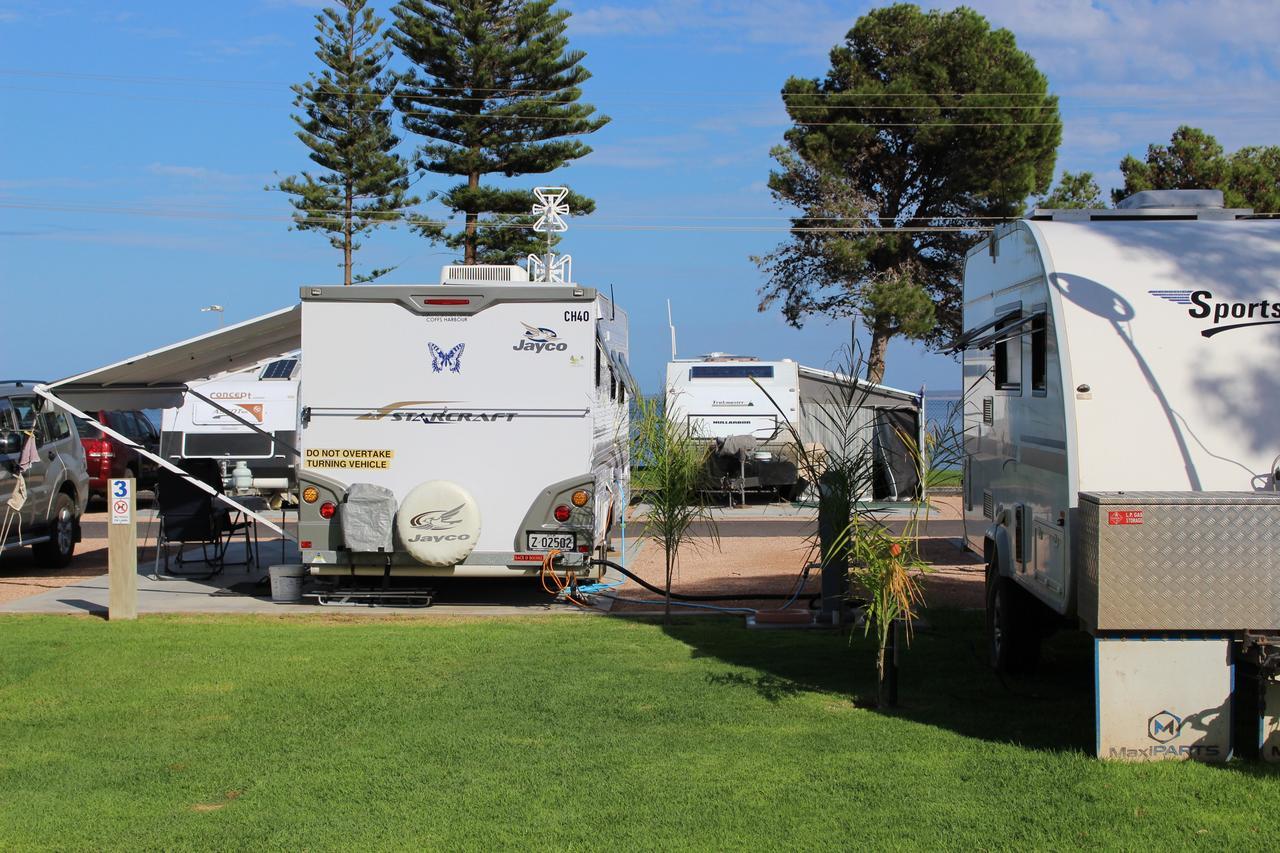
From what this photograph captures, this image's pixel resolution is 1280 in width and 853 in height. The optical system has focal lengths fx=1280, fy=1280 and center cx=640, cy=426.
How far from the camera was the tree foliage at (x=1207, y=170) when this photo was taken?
103 ft

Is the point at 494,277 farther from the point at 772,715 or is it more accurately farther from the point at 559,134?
the point at 559,134

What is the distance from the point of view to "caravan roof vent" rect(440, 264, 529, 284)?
37.8 feet

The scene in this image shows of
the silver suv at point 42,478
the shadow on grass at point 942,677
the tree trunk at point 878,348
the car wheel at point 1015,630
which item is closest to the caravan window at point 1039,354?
the car wheel at point 1015,630

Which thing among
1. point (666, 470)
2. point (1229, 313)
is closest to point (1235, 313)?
point (1229, 313)

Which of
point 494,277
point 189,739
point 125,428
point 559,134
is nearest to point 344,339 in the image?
point 494,277

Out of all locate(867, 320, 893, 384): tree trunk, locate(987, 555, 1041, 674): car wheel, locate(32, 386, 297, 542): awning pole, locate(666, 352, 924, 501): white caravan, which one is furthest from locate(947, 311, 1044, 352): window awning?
locate(867, 320, 893, 384): tree trunk

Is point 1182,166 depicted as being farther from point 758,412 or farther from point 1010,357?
point 1010,357

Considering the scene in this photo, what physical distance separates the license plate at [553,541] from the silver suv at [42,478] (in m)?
5.55

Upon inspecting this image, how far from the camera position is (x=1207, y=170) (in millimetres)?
31672

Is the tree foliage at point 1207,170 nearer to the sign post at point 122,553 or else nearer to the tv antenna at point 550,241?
the tv antenna at point 550,241

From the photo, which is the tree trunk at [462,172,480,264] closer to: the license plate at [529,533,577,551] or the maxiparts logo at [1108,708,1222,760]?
the license plate at [529,533,577,551]

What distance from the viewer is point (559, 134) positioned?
32625 mm

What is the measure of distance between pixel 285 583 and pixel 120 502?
158 centimetres

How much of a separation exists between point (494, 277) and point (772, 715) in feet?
19.3
